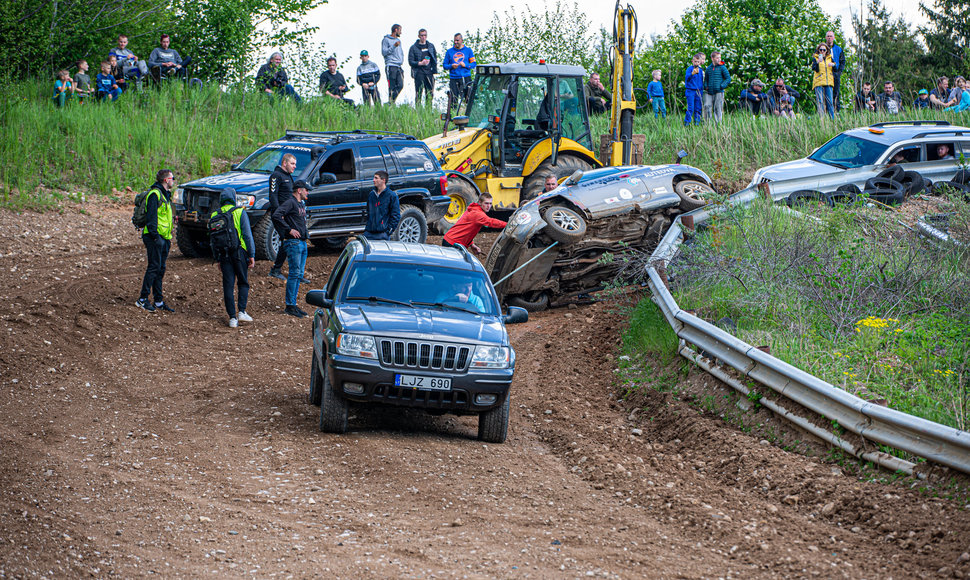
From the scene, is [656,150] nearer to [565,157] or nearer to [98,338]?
[565,157]

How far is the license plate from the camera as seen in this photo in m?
7.98

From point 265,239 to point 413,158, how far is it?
3519 mm

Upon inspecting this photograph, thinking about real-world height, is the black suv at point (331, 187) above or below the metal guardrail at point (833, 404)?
above

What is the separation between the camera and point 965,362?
7965mm

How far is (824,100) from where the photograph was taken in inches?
953

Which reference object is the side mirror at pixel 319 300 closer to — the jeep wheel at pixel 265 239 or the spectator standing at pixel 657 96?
the jeep wheel at pixel 265 239

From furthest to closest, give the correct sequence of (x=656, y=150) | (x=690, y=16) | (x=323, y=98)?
(x=690, y=16), (x=323, y=98), (x=656, y=150)

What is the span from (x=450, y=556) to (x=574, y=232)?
8523 mm

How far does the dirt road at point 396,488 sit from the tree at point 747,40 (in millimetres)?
29045

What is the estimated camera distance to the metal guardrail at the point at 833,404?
20.2 ft

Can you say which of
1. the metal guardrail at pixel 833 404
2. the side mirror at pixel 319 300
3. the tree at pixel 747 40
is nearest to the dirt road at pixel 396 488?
the metal guardrail at pixel 833 404

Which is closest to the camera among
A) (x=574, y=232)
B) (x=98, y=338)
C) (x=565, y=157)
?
(x=98, y=338)

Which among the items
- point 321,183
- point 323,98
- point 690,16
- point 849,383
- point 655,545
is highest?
point 690,16

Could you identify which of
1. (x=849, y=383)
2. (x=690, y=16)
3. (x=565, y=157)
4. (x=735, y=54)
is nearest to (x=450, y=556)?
(x=849, y=383)
